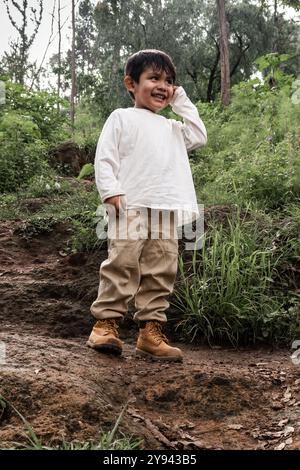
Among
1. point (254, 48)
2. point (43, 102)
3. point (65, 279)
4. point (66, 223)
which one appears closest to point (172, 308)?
point (65, 279)

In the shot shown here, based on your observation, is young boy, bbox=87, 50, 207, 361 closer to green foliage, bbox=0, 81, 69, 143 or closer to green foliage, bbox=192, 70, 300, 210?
green foliage, bbox=192, 70, 300, 210

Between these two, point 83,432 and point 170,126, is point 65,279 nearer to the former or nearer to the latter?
point 170,126

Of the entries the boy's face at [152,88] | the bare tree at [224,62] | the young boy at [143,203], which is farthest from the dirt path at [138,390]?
the bare tree at [224,62]

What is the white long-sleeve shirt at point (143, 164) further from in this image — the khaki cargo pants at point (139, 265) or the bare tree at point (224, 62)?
the bare tree at point (224, 62)

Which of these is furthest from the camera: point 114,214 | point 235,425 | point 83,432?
point 114,214

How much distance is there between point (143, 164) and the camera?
9.61 feet

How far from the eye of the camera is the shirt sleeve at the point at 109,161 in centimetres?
279

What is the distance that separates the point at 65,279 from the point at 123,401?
181 cm

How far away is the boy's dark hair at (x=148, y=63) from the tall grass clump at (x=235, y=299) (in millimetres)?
1182

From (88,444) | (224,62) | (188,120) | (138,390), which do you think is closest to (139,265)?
(138,390)

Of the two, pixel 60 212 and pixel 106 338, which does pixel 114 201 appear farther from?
pixel 60 212

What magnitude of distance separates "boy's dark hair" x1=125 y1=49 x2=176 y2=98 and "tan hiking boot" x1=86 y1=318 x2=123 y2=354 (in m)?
1.28

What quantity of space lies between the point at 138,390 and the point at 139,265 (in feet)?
2.36

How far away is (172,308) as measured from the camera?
12.1 ft
